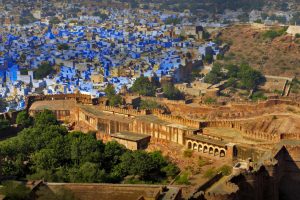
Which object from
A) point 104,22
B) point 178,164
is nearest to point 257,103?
point 178,164

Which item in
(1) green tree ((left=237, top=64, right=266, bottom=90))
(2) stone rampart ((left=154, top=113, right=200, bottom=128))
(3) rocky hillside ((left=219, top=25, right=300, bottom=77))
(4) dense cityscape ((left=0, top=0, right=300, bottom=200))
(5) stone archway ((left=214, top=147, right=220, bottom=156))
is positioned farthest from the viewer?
(3) rocky hillside ((left=219, top=25, right=300, bottom=77))

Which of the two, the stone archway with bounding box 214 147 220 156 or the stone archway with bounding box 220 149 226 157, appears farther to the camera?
the stone archway with bounding box 214 147 220 156

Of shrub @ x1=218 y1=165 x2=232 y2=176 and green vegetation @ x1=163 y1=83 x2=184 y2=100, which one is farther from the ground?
shrub @ x1=218 y1=165 x2=232 y2=176

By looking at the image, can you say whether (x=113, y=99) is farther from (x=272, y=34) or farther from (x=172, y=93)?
(x=272, y=34)

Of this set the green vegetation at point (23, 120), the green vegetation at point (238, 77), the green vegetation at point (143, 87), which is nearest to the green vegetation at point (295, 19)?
the green vegetation at point (238, 77)

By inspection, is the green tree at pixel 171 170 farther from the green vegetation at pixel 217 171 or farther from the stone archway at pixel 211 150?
the stone archway at pixel 211 150

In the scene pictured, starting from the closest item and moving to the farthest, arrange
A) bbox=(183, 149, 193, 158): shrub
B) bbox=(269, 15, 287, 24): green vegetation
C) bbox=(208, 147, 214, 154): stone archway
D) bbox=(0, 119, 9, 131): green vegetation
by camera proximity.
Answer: bbox=(208, 147, 214, 154): stone archway
bbox=(183, 149, 193, 158): shrub
bbox=(0, 119, 9, 131): green vegetation
bbox=(269, 15, 287, 24): green vegetation

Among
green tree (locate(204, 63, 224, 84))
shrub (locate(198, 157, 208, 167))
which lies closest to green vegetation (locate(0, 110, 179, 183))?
shrub (locate(198, 157, 208, 167))

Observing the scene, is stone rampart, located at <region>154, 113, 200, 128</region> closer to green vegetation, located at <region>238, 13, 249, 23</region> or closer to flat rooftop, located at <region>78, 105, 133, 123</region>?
flat rooftop, located at <region>78, 105, 133, 123</region>

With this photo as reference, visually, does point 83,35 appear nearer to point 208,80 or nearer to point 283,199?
point 208,80
